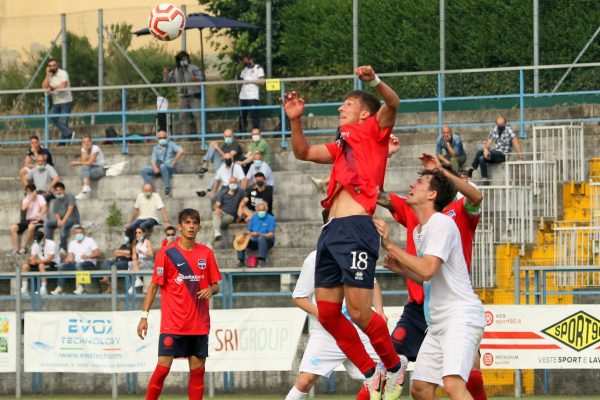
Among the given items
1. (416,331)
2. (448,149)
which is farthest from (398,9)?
(416,331)

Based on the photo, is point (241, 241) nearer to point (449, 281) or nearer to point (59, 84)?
point (59, 84)

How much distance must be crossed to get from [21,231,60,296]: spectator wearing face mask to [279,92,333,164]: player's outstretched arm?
521 inches

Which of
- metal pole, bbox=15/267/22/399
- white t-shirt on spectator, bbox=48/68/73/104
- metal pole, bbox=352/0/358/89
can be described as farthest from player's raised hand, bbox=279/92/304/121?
white t-shirt on spectator, bbox=48/68/73/104

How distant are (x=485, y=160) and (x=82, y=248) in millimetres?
6939

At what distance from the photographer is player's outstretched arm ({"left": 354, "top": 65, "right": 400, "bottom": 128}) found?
9859 millimetres

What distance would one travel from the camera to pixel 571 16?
27141mm

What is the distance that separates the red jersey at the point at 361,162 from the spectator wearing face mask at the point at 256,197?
13.1 metres

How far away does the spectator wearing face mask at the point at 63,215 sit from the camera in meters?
24.4

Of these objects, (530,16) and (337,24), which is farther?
(337,24)

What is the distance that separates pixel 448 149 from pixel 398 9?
698cm

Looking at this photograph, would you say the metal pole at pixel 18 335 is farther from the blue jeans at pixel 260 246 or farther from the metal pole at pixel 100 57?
the metal pole at pixel 100 57

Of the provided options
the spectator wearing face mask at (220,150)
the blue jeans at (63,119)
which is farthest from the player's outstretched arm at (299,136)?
the blue jeans at (63,119)

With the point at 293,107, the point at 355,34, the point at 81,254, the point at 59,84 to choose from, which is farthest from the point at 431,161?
the point at 59,84

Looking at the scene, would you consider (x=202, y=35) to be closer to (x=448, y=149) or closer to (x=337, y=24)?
(x=337, y=24)
